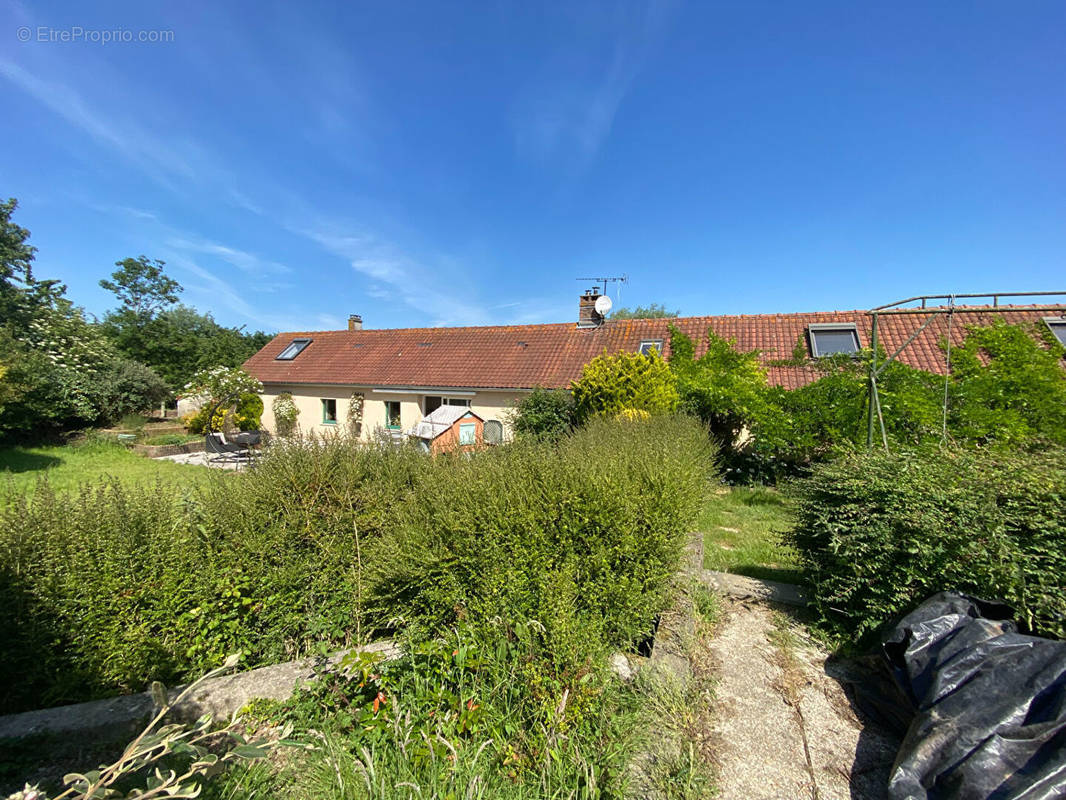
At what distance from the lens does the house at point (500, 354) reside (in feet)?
42.3

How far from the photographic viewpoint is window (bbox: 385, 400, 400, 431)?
18.0 meters

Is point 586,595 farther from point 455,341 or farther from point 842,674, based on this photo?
point 455,341

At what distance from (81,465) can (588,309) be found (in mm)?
16498

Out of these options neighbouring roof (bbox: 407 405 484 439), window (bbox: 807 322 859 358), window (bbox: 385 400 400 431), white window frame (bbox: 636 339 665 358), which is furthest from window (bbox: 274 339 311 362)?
window (bbox: 807 322 859 358)

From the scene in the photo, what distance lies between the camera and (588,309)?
17.6 meters

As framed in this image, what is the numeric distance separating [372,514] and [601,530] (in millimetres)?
2308

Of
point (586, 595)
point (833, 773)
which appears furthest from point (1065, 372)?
point (586, 595)

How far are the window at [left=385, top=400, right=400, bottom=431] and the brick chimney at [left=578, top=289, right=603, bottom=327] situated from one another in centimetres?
798

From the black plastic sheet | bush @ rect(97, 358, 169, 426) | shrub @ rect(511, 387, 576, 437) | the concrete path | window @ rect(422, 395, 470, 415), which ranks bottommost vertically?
the concrete path

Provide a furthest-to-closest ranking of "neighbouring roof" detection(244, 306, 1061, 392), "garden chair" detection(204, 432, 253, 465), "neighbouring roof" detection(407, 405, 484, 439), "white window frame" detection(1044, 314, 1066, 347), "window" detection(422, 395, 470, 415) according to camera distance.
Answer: "window" detection(422, 395, 470, 415), "garden chair" detection(204, 432, 253, 465), "neighbouring roof" detection(244, 306, 1061, 392), "neighbouring roof" detection(407, 405, 484, 439), "white window frame" detection(1044, 314, 1066, 347)

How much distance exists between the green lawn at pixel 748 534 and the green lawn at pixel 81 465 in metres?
10.2

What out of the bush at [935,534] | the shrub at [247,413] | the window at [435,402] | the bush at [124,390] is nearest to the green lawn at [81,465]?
the bush at [124,390]

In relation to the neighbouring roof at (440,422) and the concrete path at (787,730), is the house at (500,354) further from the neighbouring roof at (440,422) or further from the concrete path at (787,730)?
the concrete path at (787,730)

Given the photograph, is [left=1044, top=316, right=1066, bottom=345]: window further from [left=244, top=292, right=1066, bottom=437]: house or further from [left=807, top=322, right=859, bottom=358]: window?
[left=807, top=322, right=859, bottom=358]: window
